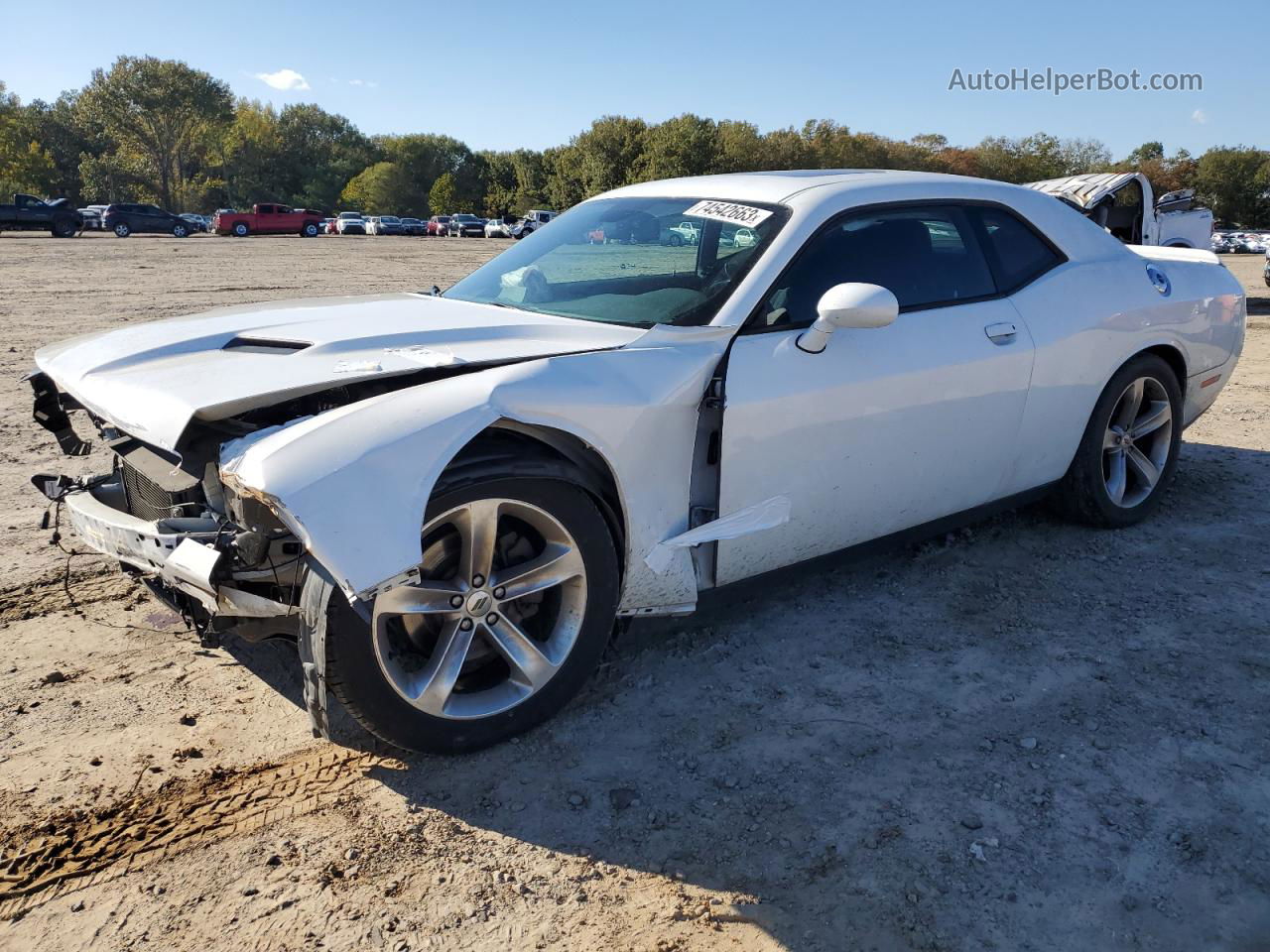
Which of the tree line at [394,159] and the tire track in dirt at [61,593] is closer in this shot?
the tire track in dirt at [61,593]

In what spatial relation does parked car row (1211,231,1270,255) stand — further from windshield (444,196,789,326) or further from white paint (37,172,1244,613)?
windshield (444,196,789,326)

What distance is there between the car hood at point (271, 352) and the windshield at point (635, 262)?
0.17 m

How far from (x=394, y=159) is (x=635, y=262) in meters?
107

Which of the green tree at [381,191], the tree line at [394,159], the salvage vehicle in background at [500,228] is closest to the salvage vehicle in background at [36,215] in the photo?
the salvage vehicle in background at [500,228]

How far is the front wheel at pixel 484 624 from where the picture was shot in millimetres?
2582

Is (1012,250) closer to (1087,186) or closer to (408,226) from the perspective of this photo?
(1087,186)

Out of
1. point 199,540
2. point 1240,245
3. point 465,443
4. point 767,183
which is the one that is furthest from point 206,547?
point 1240,245

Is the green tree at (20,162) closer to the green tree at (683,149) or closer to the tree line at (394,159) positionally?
the tree line at (394,159)

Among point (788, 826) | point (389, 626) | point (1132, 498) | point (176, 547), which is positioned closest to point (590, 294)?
point (389, 626)

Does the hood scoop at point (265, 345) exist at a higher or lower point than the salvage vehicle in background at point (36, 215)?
lower

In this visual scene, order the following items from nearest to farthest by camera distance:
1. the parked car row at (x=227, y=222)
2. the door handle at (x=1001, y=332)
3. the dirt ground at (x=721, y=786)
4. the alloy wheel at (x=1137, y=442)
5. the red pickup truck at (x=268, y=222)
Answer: the dirt ground at (x=721, y=786) → the door handle at (x=1001, y=332) → the alloy wheel at (x=1137, y=442) → the parked car row at (x=227, y=222) → the red pickup truck at (x=268, y=222)

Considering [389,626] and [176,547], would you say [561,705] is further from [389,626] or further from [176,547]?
[176,547]

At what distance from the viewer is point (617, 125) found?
7038 centimetres

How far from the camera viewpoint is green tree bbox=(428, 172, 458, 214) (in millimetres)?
94625
